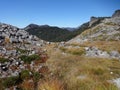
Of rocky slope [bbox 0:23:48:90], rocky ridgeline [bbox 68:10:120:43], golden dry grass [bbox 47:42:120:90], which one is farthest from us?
rocky ridgeline [bbox 68:10:120:43]

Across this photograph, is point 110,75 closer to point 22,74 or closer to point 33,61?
point 22,74

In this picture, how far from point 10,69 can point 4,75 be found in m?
1.56

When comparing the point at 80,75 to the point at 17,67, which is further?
the point at 17,67

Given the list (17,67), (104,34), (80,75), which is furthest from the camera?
(104,34)

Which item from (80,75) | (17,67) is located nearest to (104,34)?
(17,67)

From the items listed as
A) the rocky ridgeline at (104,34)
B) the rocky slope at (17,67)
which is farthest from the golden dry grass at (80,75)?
the rocky ridgeline at (104,34)

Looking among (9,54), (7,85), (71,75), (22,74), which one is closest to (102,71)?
(71,75)

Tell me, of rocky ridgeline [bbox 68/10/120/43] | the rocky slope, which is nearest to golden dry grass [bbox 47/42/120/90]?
the rocky slope

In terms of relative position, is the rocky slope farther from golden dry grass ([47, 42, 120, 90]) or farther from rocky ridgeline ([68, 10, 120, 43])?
rocky ridgeline ([68, 10, 120, 43])

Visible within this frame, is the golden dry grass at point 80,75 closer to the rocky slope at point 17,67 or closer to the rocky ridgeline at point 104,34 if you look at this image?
the rocky slope at point 17,67

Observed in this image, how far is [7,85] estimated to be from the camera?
13.1m

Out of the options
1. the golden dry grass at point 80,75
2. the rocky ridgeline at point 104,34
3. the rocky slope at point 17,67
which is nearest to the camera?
the golden dry grass at point 80,75

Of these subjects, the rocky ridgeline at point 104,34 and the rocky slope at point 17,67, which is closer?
the rocky slope at point 17,67

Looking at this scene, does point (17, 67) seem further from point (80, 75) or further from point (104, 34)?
point (104, 34)
